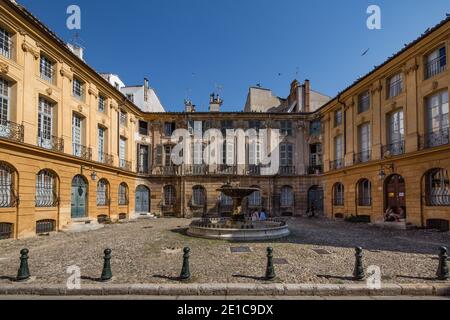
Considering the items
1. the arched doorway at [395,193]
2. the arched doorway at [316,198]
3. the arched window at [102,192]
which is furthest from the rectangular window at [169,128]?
the arched doorway at [395,193]

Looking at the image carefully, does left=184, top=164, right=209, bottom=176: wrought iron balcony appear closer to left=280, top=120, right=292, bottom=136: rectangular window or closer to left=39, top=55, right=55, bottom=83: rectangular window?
left=280, top=120, right=292, bottom=136: rectangular window

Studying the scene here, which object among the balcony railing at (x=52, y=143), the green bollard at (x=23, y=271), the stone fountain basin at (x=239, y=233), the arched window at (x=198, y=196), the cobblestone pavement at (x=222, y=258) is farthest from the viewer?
the arched window at (x=198, y=196)

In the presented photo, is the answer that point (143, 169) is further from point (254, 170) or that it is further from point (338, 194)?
point (338, 194)

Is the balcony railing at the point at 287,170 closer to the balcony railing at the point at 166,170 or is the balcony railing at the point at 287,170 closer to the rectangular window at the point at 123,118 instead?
the balcony railing at the point at 166,170

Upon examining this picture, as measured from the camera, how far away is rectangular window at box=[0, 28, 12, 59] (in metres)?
11.6

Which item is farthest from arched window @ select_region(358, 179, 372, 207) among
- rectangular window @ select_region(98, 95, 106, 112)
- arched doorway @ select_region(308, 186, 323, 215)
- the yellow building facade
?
rectangular window @ select_region(98, 95, 106, 112)

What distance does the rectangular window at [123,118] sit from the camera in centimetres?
Result: 2197

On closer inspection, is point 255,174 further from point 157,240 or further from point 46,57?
point 46,57

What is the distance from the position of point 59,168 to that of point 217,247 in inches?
394

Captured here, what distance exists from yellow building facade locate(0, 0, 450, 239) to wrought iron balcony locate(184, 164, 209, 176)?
0.29ft

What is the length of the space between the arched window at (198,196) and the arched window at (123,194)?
5566 mm

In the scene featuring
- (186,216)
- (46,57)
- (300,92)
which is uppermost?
(300,92)
